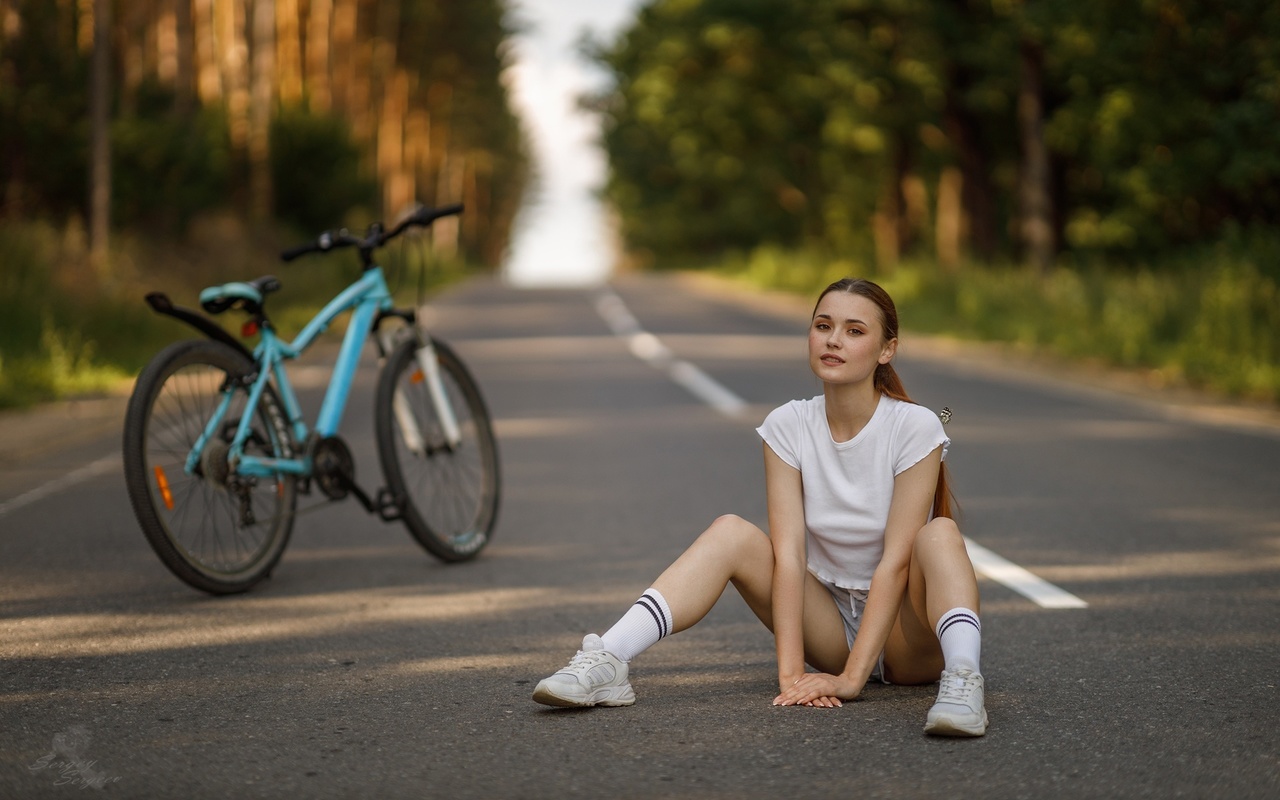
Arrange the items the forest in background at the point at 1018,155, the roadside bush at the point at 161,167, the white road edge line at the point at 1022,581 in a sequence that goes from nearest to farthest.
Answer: the white road edge line at the point at 1022,581 < the forest in background at the point at 1018,155 < the roadside bush at the point at 161,167

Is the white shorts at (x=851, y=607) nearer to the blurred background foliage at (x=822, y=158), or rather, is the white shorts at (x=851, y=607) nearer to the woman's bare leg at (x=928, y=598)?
the woman's bare leg at (x=928, y=598)

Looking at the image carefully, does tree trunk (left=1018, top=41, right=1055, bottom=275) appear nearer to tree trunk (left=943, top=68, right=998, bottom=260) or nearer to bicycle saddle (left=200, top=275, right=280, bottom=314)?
tree trunk (left=943, top=68, right=998, bottom=260)

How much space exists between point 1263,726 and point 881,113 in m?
35.1

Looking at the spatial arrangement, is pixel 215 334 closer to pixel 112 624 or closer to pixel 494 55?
pixel 112 624

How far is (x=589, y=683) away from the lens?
4.54 metres

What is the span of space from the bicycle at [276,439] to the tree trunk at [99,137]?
1433 cm

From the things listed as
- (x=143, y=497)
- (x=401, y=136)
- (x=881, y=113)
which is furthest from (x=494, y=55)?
(x=143, y=497)

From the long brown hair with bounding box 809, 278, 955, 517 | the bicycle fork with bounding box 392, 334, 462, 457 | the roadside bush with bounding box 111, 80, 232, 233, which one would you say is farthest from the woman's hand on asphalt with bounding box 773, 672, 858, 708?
the roadside bush with bounding box 111, 80, 232, 233

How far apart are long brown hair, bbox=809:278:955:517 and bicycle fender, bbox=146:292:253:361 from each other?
2.71 m

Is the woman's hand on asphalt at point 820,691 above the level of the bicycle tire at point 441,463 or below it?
below

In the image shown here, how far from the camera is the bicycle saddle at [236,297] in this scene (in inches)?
251

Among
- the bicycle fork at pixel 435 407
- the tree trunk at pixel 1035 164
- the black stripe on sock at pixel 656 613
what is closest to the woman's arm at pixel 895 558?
the black stripe on sock at pixel 656 613

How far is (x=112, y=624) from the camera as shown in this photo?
5.87 m

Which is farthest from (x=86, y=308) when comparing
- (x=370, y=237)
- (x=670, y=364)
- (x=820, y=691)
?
(x=820, y=691)
